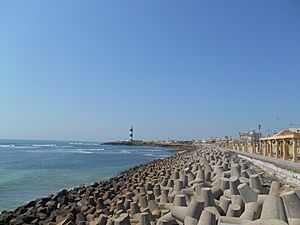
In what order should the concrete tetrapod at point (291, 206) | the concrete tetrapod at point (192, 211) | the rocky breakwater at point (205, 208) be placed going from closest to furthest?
the concrete tetrapod at point (291, 206) → the rocky breakwater at point (205, 208) → the concrete tetrapod at point (192, 211)

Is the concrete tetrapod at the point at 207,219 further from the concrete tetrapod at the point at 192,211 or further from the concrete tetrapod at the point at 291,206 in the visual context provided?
the concrete tetrapod at the point at 291,206

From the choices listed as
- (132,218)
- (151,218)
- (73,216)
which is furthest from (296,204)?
(73,216)

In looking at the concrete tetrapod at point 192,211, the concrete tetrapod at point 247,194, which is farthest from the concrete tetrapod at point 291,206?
the concrete tetrapod at point 192,211

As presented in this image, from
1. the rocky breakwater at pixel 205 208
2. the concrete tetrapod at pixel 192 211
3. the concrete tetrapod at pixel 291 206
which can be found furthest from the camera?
the concrete tetrapod at pixel 192 211

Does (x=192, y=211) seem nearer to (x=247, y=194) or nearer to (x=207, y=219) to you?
(x=207, y=219)

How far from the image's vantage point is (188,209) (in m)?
3.99

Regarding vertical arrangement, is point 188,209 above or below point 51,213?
above

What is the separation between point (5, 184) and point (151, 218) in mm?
13998

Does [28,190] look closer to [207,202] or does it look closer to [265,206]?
[207,202]

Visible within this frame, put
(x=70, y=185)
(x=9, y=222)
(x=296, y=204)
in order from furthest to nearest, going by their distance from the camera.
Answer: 1. (x=70, y=185)
2. (x=9, y=222)
3. (x=296, y=204)

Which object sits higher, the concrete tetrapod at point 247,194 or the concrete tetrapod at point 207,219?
the concrete tetrapod at point 247,194

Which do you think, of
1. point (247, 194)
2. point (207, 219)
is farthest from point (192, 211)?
point (247, 194)

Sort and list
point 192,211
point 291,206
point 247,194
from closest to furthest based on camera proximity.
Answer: point 291,206 < point 192,211 < point 247,194

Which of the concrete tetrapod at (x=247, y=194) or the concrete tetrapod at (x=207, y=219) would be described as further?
the concrete tetrapod at (x=247, y=194)
